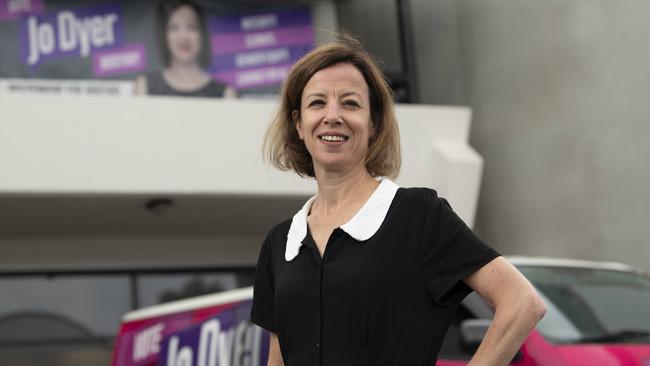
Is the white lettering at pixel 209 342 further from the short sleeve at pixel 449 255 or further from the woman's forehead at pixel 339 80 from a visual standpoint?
the short sleeve at pixel 449 255

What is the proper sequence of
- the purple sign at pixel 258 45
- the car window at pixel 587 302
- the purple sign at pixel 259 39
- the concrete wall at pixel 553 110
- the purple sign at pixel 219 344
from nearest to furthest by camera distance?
the car window at pixel 587 302 → the purple sign at pixel 219 344 → the concrete wall at pixel 553 110 → the purple sign at pixel 258 45 → the purple sign at pixel 259 39

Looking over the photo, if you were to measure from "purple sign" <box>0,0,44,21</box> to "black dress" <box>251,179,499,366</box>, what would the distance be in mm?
13000

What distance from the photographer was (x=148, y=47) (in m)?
15.0

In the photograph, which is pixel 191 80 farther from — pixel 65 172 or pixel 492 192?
pixel 492 192

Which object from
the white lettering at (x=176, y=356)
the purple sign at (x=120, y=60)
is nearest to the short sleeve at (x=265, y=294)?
the white lettering at (x=176, y=356)

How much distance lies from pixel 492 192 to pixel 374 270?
13.0 m

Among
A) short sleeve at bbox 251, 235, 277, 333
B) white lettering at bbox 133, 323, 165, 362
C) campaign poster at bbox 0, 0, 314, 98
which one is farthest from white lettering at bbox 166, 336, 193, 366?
campaign poster at bbox 0, 0, 314, 98

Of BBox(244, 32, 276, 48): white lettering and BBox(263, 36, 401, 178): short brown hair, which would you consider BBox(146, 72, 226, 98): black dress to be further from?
BBox(263, 36, 401, 178): short brown hair

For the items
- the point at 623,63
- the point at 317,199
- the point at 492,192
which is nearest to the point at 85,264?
the point at 492,192

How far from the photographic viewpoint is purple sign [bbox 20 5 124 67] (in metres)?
14.6

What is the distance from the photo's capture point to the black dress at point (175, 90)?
48.4 feet

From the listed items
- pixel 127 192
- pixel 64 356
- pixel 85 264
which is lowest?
pixel 64 356

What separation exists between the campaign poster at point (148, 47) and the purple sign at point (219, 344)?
6.90m

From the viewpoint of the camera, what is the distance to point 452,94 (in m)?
16.3
